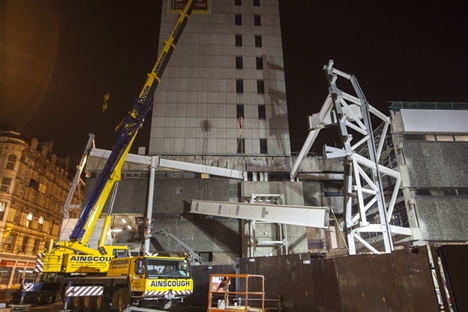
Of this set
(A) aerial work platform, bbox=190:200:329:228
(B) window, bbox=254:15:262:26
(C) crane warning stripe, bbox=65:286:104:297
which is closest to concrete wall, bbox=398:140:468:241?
(A) aerial work platform, bbox=190:200:329:228

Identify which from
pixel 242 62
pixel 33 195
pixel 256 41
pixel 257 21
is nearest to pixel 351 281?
pixel 242 62

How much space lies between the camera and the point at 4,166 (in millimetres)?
37188

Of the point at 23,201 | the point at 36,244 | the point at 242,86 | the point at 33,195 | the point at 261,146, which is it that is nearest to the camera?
the point at 261,146

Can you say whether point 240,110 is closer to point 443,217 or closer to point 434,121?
point 434,121

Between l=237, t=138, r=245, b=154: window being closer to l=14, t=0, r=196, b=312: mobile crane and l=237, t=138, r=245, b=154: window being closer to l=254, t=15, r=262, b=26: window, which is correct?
l=14, t=0, r=196, b=312: mobile crane

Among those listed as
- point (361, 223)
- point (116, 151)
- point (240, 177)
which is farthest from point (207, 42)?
point (361, 223)

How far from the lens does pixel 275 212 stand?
16375 mm

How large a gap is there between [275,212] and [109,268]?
9.06 metres

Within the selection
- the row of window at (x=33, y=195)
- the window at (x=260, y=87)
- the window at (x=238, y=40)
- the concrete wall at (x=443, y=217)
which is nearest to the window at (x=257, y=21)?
the window at (x=238, y=40)

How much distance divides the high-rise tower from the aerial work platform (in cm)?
971

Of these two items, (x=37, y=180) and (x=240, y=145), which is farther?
(x=37, y=180)

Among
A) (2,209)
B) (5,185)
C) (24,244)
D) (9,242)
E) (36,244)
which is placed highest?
(5,185)

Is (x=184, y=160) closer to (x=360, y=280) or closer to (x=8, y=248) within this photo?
(x=360, y=280)

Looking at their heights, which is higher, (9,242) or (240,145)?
(240,145)
